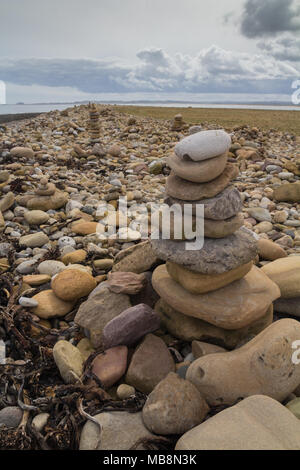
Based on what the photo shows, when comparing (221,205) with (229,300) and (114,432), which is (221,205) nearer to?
(229,300)

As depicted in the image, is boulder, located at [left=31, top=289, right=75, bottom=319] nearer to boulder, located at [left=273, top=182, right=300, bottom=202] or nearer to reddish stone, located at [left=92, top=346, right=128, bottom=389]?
reddish stone, located at [left=92, top=346, right=128, bottom=389]

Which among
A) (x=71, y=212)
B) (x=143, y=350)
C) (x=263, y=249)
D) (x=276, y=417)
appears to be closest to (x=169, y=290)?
(x=143, y=350)

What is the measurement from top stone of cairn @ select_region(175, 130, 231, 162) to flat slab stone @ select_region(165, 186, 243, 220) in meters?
0.45

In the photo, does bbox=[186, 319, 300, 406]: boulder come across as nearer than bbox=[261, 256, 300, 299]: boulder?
Yes

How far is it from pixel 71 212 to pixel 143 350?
4.40m

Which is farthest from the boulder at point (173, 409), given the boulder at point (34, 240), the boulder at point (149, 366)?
the boulder at point (34, 240)

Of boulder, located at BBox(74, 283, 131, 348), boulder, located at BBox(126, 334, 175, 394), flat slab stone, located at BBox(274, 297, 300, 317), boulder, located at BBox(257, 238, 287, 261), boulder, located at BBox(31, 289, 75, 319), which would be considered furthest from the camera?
boulder, located at BBox(257, 238, 287, 261)

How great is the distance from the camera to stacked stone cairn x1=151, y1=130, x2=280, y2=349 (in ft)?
11.0

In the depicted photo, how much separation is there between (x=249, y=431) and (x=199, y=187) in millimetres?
2197

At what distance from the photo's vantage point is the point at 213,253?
3.44 m

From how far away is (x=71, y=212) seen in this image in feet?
23.3

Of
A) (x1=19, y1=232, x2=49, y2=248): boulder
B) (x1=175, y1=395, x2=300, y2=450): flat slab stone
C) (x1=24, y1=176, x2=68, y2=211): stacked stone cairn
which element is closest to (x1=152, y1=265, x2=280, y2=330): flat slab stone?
(x1=175, y1=395, x2=300, y2=450): flat slab stone

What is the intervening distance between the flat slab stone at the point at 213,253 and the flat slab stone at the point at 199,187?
482mm
